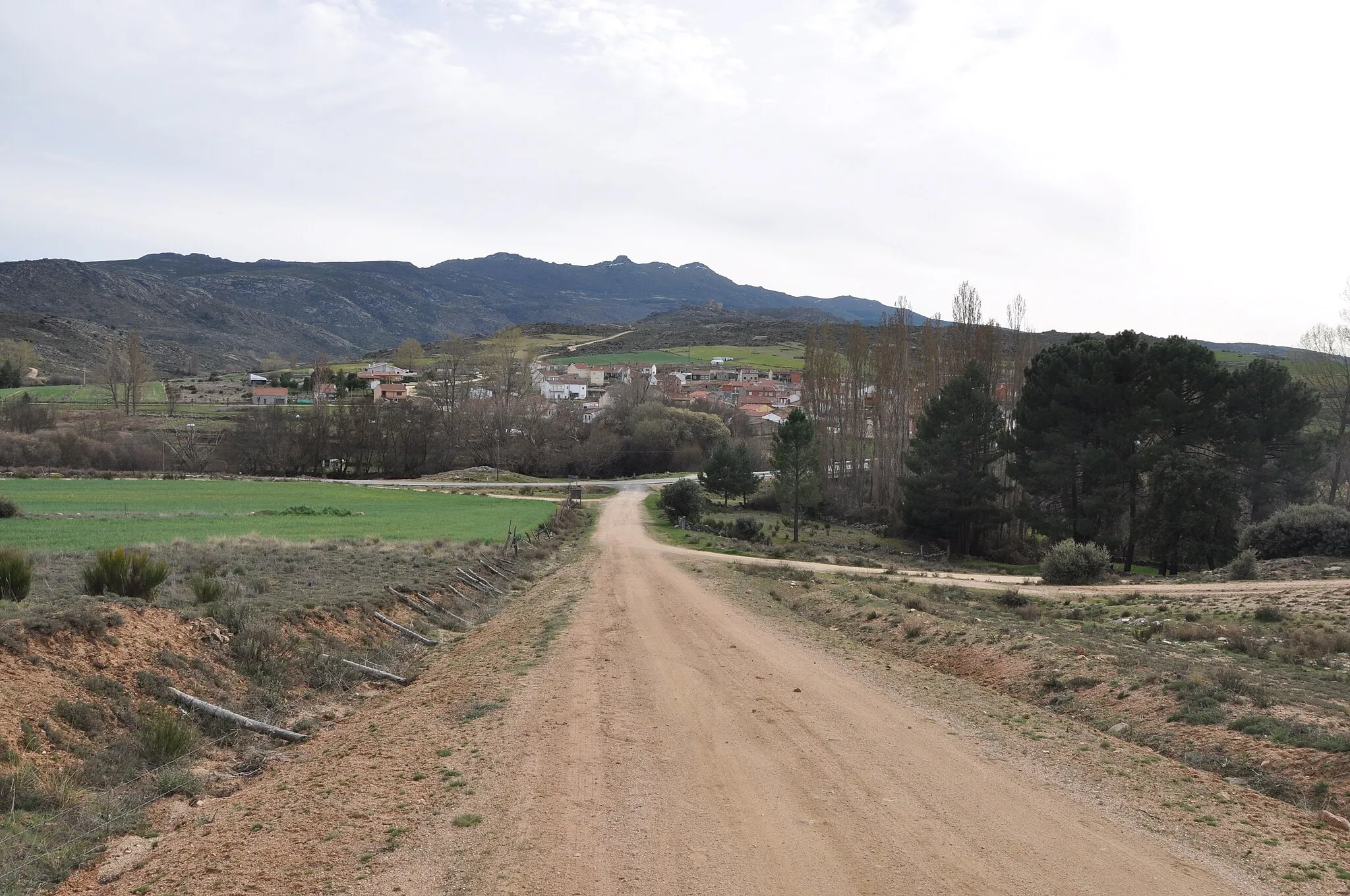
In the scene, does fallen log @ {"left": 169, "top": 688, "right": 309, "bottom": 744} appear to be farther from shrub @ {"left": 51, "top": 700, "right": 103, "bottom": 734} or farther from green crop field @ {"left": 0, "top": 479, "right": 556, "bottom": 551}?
green crop field @ {"left": 0, "top": 479, "right": 556, "bottom": 551}

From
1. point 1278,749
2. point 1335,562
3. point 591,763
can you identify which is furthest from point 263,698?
point 1335,562

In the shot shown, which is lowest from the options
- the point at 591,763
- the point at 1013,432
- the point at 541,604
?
the point at 541,604

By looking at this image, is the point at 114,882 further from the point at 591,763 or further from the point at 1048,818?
the point at 1048,818

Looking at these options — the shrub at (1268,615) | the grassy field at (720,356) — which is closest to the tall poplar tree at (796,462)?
the shrub at (1268,615)

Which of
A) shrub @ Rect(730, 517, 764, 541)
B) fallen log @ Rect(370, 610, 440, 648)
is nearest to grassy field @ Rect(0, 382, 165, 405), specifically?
shrub @ Rect(730, 517, 764, 541)

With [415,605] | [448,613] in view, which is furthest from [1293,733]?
[415,605]

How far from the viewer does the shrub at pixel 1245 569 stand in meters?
28.2

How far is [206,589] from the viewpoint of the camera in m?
13.6

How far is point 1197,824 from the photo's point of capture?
7.24 meters

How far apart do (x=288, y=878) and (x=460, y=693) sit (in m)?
5.73

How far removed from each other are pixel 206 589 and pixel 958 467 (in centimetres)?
4452

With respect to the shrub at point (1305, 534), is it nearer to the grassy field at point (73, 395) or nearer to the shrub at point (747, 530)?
the shrub at point (747, 530)

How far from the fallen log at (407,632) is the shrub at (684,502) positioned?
124ft

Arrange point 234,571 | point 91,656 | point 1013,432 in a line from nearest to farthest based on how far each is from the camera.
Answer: point 91,656 → point 234,571 → point 1013,432
